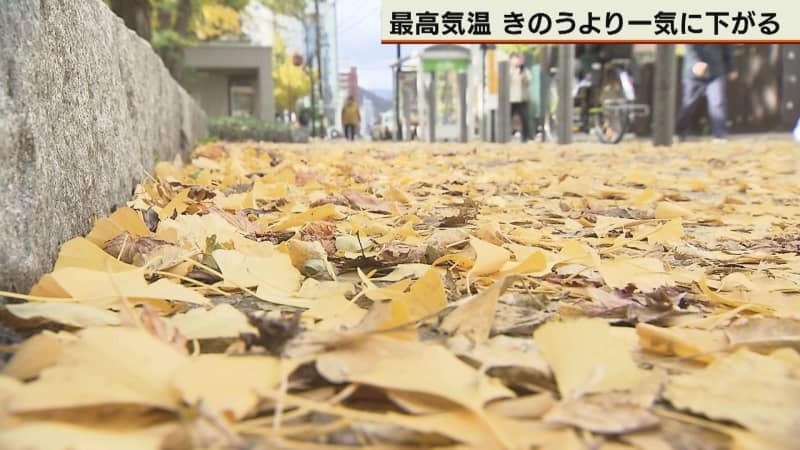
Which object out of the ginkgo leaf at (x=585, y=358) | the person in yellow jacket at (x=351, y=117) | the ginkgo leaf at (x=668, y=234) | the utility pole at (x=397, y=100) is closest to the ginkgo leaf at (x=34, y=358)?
the ginkgo leaf at (x=585, y=358)

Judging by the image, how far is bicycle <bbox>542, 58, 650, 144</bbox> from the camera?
9.96 m

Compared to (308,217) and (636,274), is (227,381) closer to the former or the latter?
(636,274)

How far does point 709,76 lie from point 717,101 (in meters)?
0.36

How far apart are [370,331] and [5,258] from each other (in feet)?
1.78

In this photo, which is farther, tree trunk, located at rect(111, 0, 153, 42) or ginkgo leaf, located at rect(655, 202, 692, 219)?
tree trunk, located at rect(111, 0, 153, 42)

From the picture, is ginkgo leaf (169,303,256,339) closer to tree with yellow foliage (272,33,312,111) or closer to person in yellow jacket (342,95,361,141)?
person in yellow jacket (342,95,361,141)

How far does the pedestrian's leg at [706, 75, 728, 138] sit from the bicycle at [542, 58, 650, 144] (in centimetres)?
103

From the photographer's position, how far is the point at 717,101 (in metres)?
8.64

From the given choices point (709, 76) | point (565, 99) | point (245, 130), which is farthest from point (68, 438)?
point (245, 130)

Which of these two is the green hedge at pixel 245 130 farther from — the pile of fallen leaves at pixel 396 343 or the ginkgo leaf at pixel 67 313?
the ginkgo leaf at pixel 67 313

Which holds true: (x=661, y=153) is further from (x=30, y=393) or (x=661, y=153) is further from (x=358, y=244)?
(x=30, y=393)

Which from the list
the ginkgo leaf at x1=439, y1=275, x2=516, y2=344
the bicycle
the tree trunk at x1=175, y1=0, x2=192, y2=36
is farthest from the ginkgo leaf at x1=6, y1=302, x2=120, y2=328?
the tree trunk at x1=175, y1=0, x2=192, y2=36
